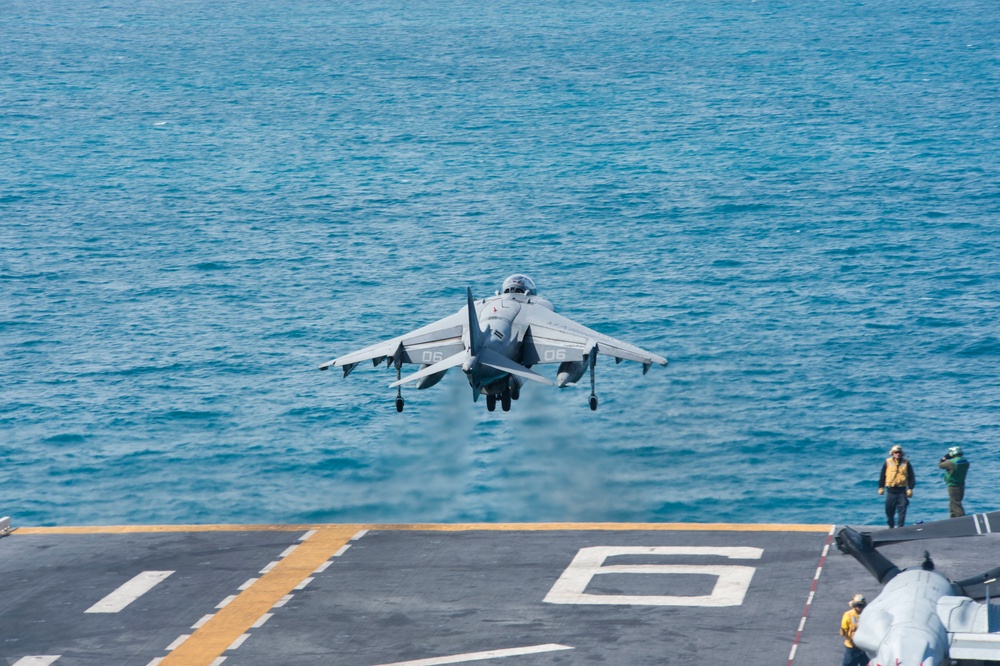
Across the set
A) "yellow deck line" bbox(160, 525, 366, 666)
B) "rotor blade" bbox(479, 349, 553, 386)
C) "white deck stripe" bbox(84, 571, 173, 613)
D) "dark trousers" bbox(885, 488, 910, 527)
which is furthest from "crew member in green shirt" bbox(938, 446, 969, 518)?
"white deck stripe" bbox(84, 571, 173, 613)

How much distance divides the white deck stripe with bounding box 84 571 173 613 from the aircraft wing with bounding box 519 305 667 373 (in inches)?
762

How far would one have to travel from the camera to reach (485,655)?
1863 inches

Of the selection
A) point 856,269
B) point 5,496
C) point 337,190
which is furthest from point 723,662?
point 337,190

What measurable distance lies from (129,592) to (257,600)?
19.9 ft

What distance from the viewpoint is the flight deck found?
1886 inches

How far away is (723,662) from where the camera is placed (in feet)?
149

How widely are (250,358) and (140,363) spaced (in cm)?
983

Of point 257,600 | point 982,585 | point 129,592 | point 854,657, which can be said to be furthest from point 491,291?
point 982,585

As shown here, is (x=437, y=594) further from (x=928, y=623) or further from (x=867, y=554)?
(x=928, y=623)

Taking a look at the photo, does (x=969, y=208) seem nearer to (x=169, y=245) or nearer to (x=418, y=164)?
(x=418, y=164)

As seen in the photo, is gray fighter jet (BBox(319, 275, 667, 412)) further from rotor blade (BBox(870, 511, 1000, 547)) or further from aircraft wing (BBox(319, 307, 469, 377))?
rotor blade (BBox(870, 511, 1000, 547))

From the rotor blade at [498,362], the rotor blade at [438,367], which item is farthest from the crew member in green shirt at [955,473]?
the rotor blade at [438,367]

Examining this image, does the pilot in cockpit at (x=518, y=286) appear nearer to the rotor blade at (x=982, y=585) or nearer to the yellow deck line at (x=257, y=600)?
the yellow deck line at (x=257, y=600)

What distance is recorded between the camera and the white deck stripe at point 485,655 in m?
46.8
